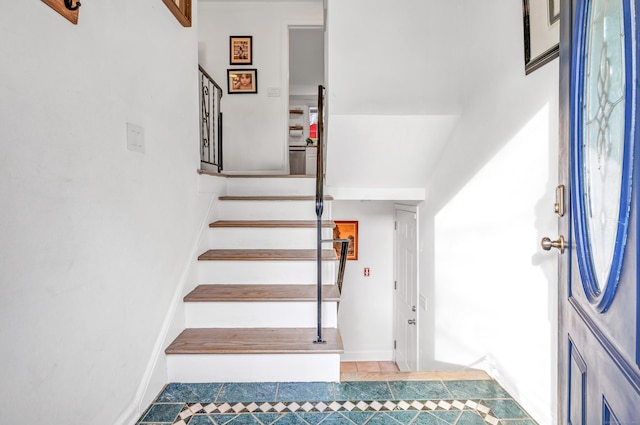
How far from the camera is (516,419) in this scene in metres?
1.58

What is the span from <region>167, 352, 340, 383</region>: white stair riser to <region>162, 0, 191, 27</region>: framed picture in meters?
1.87

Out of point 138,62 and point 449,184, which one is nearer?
point 138,62

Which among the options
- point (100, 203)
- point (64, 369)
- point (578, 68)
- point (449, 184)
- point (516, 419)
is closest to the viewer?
point (578, 68)

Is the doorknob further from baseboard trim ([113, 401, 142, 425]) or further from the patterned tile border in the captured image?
baseboard trim ([113, 401, 142, 425])

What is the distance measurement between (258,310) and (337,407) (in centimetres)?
71

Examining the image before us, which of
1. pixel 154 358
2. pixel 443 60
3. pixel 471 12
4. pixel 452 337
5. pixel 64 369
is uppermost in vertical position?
pixel 471 12

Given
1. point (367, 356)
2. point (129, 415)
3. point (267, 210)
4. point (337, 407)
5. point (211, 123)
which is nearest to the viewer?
point (129, 415)

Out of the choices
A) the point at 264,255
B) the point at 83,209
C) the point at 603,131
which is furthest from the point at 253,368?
the point at 603,131

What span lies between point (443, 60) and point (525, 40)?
0.96m

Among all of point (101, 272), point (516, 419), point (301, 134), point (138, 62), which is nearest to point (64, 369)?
point (101, 272)

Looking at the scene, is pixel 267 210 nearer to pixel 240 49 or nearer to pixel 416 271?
pixel 416 271

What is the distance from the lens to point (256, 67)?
4.50 meters

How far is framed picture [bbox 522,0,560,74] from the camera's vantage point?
147cm

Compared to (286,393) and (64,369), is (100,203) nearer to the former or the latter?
(64,369)
